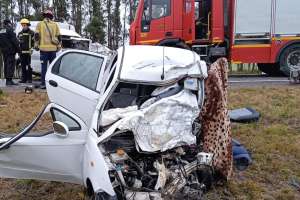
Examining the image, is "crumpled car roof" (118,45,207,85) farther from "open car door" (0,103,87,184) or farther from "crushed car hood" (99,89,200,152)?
"open car door" (0,103,87,184)

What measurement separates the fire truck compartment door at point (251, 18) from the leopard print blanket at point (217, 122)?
10.3 metres

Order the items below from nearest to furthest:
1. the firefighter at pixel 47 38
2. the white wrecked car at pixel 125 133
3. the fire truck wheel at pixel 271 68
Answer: the white wrecked car at pixel 125 133 < the firefighter at pixel 47 38 < the fire truck wheel at pixel 271 68

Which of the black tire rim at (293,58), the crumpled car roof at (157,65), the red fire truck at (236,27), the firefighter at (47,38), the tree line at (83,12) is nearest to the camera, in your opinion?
the crumpled car roof at (157,65)

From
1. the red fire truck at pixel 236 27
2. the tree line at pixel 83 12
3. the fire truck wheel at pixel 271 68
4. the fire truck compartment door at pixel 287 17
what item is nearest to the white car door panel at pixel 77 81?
the red fire truck at pixel 236 27

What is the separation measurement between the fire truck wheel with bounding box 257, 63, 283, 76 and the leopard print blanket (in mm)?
10936

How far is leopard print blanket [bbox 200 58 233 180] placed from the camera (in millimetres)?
4422

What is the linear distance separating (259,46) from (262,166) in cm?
948

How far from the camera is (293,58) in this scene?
14.3 meters

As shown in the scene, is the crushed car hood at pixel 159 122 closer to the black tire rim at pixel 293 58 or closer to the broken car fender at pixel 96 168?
the broken car fender at pixel 96 168

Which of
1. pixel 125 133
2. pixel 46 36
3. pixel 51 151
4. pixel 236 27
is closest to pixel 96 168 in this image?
pixel 125 133

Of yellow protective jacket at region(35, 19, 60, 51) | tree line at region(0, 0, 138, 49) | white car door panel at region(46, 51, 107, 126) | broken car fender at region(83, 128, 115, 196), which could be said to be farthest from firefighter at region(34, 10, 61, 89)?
tree line at region(0, 0, 138, 49)

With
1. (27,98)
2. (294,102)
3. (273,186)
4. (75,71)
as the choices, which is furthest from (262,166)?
(27,98)

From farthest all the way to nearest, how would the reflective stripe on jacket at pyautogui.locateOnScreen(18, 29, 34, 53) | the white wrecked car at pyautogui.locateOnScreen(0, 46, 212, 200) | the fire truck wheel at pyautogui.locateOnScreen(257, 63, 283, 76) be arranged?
the fire truck wheel at pyautogui.locateOnScreen(257, 63, 283, 76)
the reflective stripe on jacket at pyautogui.locateOnScreen(18, 29, 34, 53)
the white wrecked car at pyautogui.locateOnScreen(0, 46, 212, 200)

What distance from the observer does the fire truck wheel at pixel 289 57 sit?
46.7 feet
